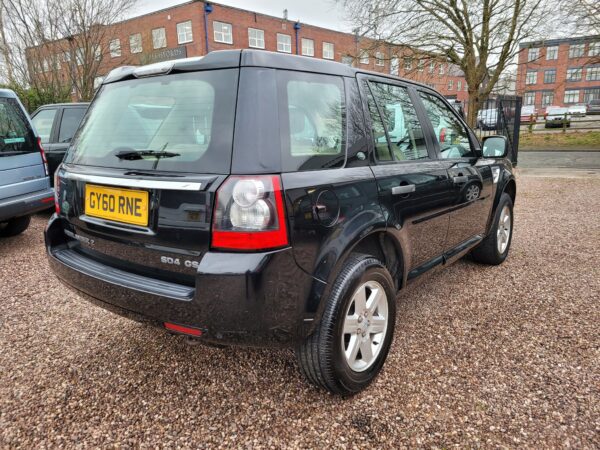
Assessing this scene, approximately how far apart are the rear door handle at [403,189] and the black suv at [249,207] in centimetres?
2

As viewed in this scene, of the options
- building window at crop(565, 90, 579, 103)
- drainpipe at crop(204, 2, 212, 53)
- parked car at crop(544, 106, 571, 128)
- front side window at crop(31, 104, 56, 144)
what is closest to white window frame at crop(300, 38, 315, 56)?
drainpipe at crop(204, 2, 212, 53)

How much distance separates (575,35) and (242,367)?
645 inches

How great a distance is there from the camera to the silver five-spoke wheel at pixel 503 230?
404 cm

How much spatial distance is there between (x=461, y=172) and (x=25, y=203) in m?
4.47

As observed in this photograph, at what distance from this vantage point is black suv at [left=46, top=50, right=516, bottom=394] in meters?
1.72

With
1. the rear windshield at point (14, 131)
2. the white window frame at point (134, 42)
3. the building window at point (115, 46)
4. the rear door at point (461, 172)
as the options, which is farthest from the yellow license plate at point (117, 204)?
the white window frame at point (134, 42)

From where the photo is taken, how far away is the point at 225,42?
31.3 metres

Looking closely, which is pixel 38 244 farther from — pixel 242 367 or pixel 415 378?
pixel 415 378

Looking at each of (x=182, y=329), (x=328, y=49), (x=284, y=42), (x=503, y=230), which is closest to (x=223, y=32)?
(x=284, y=42)

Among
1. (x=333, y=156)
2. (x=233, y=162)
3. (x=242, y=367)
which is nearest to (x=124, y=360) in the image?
(x=242, y=367)

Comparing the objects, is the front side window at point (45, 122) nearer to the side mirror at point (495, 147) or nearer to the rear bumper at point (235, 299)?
the rear bumper at point (235, 299)

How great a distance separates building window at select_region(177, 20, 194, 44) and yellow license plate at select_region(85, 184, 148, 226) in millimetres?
31767

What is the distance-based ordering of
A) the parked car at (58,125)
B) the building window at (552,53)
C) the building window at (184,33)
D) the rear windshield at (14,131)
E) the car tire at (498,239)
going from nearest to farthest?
1. the car tire at (498,239)
2. the rear windshield at (14,131)
3. the parked car at (58,125)
4. the building window at (184,33)
5. the building window at (552,53)

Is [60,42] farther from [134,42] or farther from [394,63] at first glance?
[394,63]
